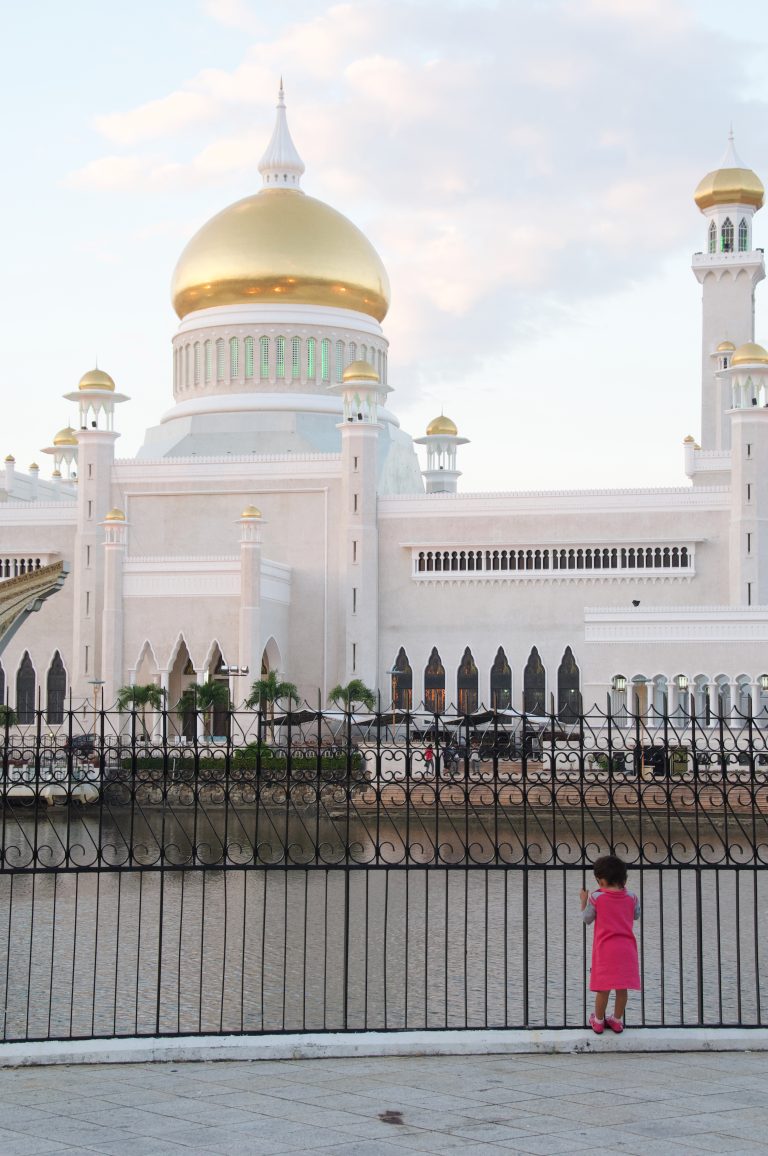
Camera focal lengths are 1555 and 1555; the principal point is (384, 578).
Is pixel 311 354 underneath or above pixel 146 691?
above

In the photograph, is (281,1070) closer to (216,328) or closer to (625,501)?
(625,501)

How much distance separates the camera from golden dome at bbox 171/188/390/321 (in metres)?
39.7

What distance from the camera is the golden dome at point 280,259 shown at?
3972cm

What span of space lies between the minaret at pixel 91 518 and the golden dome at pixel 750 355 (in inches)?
571

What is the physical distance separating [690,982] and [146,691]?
20.6 m

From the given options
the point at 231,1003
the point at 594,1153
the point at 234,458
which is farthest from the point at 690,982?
the point at 234,458

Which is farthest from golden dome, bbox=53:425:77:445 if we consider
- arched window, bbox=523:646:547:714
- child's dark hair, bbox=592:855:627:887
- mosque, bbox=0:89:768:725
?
child's dark hair, bbox=592:855:627:887

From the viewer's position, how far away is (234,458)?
37312 mm

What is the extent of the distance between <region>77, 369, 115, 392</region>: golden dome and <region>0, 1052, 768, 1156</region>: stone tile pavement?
104ft

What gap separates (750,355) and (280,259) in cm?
1249

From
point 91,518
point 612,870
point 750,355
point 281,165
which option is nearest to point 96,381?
point 91,518

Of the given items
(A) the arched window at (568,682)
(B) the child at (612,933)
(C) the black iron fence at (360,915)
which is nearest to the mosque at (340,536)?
(A) the arched window at (568,682)

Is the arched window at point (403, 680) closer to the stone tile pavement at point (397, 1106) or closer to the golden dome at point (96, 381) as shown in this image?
the golden dome at point (96, 381)

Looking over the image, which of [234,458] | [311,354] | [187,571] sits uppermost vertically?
[311,354]
